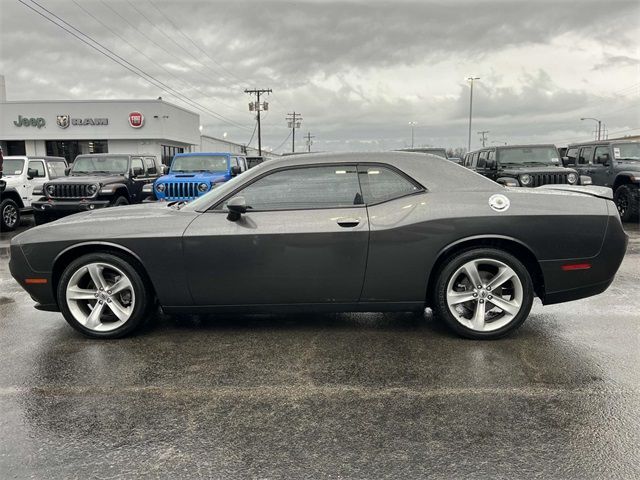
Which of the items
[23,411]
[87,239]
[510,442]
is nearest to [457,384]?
[510,442]

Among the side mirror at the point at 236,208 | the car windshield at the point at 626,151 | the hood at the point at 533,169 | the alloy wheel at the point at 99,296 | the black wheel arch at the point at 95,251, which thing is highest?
the car windshield at the point at 626,151

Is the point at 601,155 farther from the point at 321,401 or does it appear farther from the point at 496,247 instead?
the point at 321,401

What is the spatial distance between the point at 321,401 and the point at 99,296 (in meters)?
2.29

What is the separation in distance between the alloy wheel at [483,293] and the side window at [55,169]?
1311 centimetres

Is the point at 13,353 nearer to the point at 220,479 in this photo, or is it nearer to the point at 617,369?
the point at 220,479

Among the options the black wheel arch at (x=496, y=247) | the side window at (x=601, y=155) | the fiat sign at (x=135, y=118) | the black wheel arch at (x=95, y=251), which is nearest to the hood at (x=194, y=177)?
the black wheel arch at (x=95, y=251)

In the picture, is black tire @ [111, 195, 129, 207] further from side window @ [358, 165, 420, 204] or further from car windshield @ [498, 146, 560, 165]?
car windshield @ [498, 146, 560, 165]

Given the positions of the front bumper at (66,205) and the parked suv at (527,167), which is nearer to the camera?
the front bumper at (66,205)

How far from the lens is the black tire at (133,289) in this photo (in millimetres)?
4316

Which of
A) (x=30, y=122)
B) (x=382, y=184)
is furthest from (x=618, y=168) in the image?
(x=30, y=122)

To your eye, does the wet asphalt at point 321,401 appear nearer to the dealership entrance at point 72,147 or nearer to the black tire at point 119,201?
the black tire at point 119,201

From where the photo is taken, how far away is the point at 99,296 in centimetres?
440

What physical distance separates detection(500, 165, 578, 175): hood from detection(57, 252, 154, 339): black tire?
31.5 feet

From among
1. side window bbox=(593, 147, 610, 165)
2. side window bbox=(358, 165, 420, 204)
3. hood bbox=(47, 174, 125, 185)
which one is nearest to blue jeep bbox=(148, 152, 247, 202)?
hood bbox=(47, 174, 125, 185)
